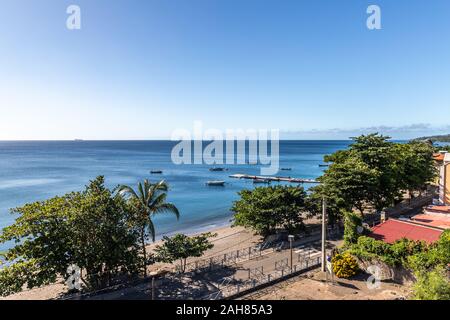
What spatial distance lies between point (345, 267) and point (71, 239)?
1699cm

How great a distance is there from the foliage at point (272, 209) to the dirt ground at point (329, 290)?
9.07 metres

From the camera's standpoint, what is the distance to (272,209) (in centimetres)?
2803

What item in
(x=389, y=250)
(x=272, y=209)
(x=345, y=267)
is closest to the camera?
(x=389, y=250)

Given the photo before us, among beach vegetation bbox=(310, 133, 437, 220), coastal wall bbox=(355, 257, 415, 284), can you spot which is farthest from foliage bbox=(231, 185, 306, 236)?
coastal wall bbox=(355, 257, 415, 284)

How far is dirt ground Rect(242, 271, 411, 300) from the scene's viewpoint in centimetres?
1669

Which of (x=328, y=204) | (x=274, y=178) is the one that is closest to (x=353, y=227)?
(x=328, y=204)

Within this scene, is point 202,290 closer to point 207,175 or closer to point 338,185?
point 338,185

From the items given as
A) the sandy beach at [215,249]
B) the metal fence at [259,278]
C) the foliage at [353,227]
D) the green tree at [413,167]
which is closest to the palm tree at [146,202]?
the sandy beach at [215,249]

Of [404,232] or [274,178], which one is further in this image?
[274,178]

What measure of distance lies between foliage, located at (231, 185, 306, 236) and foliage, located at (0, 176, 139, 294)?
11.8 meters

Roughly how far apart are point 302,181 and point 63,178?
70316mm

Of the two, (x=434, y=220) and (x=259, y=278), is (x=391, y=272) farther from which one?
(x=434, y=220)

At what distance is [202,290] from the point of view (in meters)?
19.2
